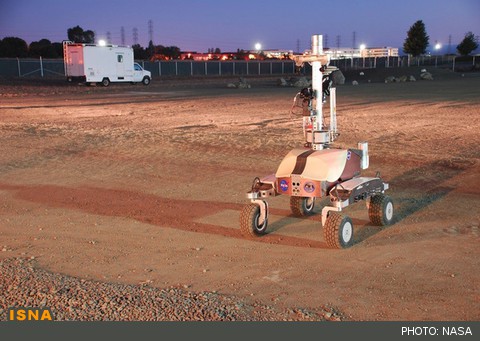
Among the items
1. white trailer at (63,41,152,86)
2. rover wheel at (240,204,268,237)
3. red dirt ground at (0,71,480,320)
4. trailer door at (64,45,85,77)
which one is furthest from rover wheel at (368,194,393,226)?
trailer door at (64,45,85,77)

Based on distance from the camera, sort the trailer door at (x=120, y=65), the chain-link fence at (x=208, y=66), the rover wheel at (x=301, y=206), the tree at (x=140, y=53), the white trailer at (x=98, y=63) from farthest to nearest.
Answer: the tree at (x=140, y=53) → the chain-link fence at (x=208, y=66) → the trailer door at (x=120, y=65) → the white trailer at (x=98, y=63) → the rover wheel at (x=301, y=206)

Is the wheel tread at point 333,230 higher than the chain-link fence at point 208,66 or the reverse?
the reverse

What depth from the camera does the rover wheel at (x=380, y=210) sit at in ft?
28.5

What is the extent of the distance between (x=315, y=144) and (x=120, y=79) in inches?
1742

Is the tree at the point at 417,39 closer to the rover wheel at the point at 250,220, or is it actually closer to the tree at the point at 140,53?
the tree at the point at 140,53

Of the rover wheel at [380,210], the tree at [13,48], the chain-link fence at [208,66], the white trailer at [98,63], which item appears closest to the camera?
the rover wheel at [380,210]

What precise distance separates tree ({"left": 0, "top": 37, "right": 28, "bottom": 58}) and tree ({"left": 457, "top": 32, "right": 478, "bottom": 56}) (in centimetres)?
7332

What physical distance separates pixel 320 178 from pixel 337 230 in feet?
2.40

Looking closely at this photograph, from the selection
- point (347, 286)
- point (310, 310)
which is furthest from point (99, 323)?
point (347, 286)

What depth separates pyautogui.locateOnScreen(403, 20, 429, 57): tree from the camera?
97688 mm

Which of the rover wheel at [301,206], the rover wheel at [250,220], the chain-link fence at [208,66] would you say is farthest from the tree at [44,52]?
the rover wheel at [250,220]

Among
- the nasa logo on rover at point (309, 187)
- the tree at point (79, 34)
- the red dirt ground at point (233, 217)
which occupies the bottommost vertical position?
the red dirt ground at point (233, 217)

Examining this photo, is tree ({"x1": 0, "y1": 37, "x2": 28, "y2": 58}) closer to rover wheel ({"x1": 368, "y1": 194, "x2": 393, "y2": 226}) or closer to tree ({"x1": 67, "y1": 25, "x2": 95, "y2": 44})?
tree ({"x1": 67, "y1": 25, "x2": 95, "y2": 44})

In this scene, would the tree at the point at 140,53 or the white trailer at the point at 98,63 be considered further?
the tree at the point at 140,53
